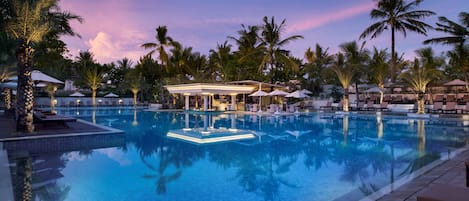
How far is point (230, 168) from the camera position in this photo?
6.40 metres

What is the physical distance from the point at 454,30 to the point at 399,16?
161 inches

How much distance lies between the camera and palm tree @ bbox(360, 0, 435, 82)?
78.8ft

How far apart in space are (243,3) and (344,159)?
54.4 ft

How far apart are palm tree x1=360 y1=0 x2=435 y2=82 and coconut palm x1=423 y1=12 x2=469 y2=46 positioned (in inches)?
53.1

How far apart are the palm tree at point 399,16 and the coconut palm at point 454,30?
1349 mm

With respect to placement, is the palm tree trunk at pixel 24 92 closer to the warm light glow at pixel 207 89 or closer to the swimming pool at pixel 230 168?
the swimming pool at pixel 230 168

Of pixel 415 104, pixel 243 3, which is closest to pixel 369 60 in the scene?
pixel 415 104

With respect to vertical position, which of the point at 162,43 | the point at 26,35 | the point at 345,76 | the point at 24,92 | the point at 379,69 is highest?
the point at 162,43

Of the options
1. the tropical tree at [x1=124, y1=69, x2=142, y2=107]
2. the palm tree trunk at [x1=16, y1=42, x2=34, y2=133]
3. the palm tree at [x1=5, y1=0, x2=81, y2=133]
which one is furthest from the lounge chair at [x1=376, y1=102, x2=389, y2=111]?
the tropical tree at [x1=124, y1=69, x2=142, y2=107]

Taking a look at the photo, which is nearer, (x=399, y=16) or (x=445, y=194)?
(x=445, y=194)

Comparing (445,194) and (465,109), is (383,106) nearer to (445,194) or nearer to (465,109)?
(465,109)

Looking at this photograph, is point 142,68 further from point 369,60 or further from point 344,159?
point 344,159

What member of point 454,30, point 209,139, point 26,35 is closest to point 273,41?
point 454,30

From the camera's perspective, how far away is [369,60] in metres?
27.0
